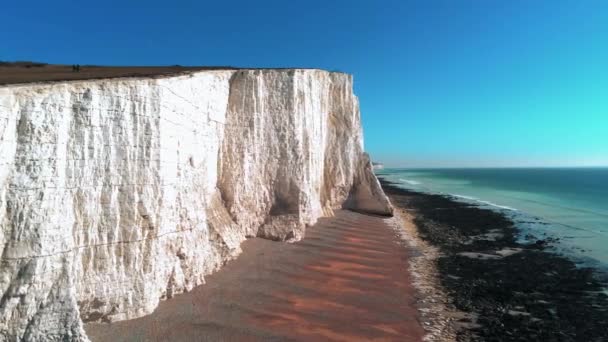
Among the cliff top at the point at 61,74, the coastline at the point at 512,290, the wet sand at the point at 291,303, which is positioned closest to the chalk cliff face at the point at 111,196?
the wet sand at the point at 291,303

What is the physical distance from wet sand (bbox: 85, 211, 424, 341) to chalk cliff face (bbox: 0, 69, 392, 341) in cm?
49

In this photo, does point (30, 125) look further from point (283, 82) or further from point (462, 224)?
point (462, 224)

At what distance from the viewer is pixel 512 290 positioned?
47.6ft

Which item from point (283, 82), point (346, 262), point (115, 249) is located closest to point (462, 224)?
point (346, 262)

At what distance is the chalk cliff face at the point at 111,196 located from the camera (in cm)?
717

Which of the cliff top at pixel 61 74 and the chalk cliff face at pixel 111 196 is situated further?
the cliff top at pixel 61 74

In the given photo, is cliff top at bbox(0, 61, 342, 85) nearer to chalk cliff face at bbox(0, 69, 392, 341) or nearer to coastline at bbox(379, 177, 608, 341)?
chalk cliff face at bbox(0, 69, 392, 341)

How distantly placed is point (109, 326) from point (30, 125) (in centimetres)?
430

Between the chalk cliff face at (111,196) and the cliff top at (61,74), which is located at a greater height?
the cliff top at (61,74)

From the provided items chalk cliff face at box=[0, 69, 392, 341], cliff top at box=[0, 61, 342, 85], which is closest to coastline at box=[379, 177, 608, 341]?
chalk cliff face at box=[0, 69, 392, 341]

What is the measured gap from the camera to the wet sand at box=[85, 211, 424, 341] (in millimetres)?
9034

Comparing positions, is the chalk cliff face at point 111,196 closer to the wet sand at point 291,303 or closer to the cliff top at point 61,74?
the wet sand at point 291,303

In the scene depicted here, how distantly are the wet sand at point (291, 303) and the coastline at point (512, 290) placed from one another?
165 cm

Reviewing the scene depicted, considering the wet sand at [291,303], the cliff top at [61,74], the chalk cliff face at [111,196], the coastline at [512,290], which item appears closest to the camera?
the chalk cliff face at [111,196]
